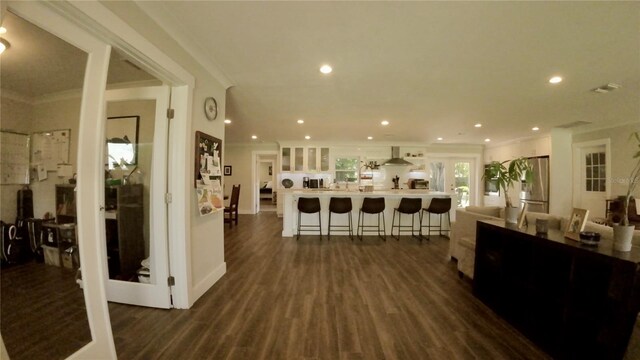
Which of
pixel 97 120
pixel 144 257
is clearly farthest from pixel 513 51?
pixel 144 257

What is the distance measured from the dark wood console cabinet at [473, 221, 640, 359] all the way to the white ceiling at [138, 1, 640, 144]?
1.61 meters

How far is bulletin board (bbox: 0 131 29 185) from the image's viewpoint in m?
1.07

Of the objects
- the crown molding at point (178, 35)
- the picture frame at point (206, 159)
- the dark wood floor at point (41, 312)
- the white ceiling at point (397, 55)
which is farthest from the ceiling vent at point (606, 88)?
the dark wood floor at point (41, 312)

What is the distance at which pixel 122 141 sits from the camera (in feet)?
7.35

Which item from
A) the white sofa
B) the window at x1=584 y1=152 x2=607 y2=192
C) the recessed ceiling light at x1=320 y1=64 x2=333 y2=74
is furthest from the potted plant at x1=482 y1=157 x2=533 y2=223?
the window at x1=584 y1=152 x2=607 y2=192

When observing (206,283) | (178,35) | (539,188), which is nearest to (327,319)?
(206,283)

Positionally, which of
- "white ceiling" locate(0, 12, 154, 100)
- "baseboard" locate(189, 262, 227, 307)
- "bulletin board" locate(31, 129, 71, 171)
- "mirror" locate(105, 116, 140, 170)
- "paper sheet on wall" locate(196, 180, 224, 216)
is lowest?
"baseboard" locate(189, 262, 227, 307)

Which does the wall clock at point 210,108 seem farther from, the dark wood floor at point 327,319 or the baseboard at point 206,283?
the dark wood floor at point 327,319

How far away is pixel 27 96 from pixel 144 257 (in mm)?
1717

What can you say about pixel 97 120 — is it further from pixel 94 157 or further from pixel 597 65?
pixel 597 65

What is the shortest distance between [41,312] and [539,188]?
8106mm

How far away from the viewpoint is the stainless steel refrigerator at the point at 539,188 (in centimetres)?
544

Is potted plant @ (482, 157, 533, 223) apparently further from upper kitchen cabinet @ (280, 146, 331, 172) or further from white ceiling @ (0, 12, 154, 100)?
upper kitchen cabinet @ (280, 146, 331, 172)

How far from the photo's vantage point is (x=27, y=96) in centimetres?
118
